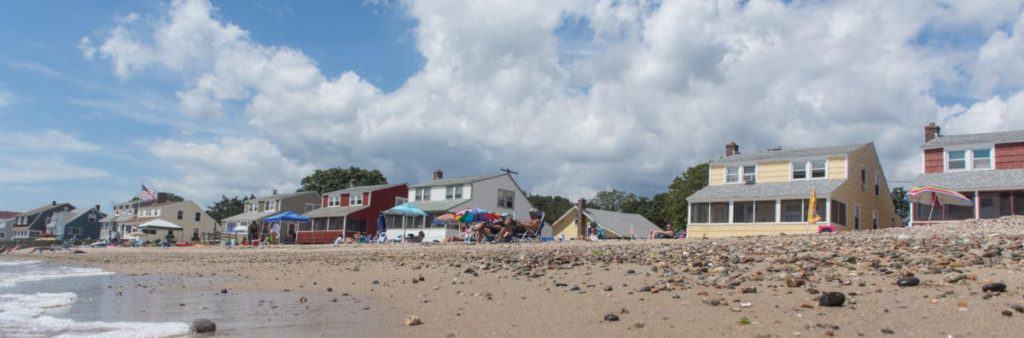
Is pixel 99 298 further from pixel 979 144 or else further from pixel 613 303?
pixel 979 144

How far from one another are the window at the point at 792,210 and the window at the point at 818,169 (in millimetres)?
2734

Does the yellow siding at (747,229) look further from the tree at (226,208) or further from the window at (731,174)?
the tree at (226,208)

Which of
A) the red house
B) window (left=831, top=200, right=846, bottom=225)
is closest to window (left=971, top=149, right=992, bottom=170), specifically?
window (left=831, top=200, right=846, bottom=225)

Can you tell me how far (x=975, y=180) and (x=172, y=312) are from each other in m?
32.7

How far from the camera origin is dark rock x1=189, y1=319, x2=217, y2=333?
7203 millimetres

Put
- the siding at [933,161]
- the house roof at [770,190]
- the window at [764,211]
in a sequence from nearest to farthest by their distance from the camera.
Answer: the house roof at [770,190], the siding at [933,161], the window at [764,211]

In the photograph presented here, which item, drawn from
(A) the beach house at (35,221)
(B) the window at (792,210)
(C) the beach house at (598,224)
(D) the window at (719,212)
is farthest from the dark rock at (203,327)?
(A) the beach house at (35,221)

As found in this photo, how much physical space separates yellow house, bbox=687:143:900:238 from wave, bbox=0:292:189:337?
28.8 meters

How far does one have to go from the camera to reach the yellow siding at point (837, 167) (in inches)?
1316

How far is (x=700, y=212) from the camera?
35719 millimetres

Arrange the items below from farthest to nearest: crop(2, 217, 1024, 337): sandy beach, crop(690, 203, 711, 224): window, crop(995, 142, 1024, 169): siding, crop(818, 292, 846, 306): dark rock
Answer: crop(690, 203, 711, 224): window, crop(995, 142, 1024, 169): siding, crop(818, 292, 846, 306): dark rock, crop(2, 217, 1024, 337): sandy beach

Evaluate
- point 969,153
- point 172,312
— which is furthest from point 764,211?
point 172,312

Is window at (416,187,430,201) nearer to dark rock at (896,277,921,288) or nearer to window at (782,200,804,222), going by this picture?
window at (782,200,804,222)

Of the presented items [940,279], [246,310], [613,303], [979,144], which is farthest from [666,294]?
[979,144]
